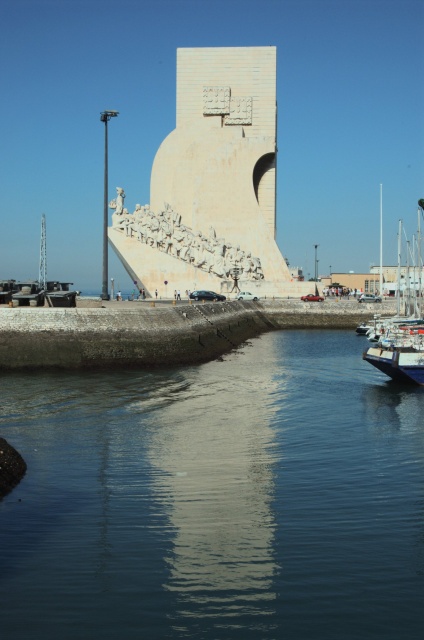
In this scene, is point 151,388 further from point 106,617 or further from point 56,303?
point 106,617

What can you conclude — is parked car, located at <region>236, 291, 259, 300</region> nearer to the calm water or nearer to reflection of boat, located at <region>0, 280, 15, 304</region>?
reflection of boat, located at <region>0, 280, 15, 304</region>

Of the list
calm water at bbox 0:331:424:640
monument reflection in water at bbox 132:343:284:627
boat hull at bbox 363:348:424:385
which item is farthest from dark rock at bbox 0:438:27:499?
boat hull at bbox 363:348:424:385

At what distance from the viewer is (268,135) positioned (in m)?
52.6

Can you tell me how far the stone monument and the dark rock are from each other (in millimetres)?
35804

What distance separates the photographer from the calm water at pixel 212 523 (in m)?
5.21

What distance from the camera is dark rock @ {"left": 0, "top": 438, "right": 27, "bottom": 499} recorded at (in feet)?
25.5

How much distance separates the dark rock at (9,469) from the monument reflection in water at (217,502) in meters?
1.31

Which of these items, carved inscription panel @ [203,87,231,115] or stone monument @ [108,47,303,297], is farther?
carved inscription panel @ [203,87,231,115]

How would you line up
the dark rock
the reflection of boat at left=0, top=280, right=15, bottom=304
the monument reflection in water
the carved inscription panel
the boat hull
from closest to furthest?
the monument reflection in water, the dark rock, the boat hull, the reflection of boat at left=0, top=280, right=15, bottom=304, the carved inscription panel

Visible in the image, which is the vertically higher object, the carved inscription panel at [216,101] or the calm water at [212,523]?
the carved inscription panel at [216,101]

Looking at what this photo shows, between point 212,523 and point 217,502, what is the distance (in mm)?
666

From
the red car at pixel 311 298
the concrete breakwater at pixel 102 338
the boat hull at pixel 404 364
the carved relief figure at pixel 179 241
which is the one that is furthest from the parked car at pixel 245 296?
the boat hull at pixel 404 364

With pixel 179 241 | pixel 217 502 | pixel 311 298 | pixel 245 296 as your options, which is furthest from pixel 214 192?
pixel 217 502

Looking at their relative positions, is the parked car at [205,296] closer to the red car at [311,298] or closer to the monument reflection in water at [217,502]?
the red car at [311,298]
